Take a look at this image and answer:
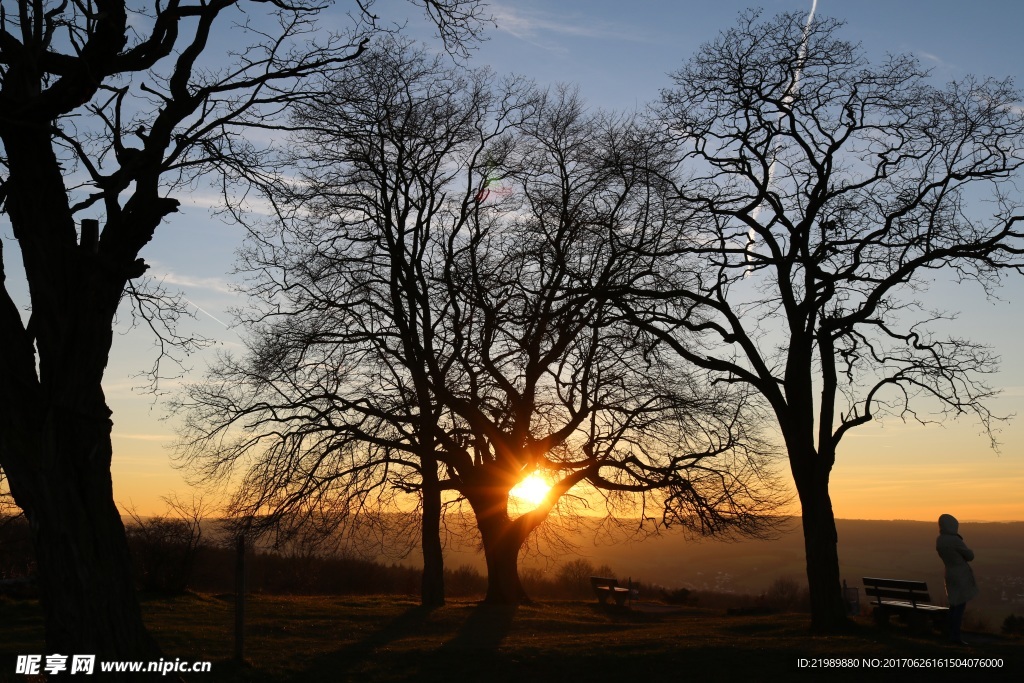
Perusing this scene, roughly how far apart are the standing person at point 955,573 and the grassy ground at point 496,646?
0.46 meters

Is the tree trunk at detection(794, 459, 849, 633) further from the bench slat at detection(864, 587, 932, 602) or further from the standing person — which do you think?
the standing person

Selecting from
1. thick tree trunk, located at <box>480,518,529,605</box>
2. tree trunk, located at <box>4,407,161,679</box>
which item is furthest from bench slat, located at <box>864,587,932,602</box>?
tree trunk, located at <box>4,407,161,679</box>

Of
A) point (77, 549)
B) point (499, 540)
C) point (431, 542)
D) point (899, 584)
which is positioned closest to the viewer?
point (77, 549)

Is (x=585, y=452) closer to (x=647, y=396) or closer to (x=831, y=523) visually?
(x=647, y=396)

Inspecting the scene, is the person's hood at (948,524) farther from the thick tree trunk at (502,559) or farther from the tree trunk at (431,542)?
the thick tree trunk at (502,559)

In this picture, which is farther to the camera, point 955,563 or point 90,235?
point 955,563

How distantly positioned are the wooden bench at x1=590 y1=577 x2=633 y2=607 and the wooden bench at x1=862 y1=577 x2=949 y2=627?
8119mm

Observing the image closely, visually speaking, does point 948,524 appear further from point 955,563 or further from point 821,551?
point 821,551

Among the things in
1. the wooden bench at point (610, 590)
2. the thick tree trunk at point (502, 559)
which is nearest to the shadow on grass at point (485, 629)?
the thick tree trunk at point (502, 559)

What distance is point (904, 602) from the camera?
16469mm

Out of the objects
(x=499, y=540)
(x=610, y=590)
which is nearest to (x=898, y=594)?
(x=610, y=590)

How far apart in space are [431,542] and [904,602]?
10.7m

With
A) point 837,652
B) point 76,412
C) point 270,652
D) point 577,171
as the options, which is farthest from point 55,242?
point 577,171

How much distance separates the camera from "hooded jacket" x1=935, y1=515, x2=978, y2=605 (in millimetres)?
13438
